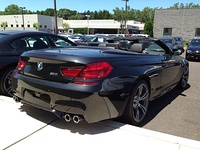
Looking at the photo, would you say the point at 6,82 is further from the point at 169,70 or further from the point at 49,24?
the point at 49,24

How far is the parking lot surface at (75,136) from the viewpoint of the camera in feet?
9.74

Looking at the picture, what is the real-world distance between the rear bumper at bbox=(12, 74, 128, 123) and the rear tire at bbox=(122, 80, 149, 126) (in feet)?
0.69

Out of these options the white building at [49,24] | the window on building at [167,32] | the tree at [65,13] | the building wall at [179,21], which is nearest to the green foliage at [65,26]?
the white building at [49,24]

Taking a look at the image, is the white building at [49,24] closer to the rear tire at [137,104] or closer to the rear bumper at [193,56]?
the rear bumper at [193,56]

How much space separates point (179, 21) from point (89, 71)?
4020cm

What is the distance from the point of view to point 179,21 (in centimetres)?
3966

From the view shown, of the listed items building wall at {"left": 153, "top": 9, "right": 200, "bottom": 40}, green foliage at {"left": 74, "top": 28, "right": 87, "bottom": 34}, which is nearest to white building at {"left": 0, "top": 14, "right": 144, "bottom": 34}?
green foliage at {"left": 74, "top": 28, "right": 87, "bottom": 34}

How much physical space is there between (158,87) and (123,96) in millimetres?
1413

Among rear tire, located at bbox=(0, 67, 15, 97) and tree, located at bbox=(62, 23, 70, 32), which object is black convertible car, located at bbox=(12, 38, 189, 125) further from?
tree, located at bbox=(62, 23, 70, 32)

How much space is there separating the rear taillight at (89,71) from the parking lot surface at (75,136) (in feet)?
2.78

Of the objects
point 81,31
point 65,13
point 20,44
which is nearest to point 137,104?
point 20,44

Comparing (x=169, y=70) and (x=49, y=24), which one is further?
(x=49, y=24)

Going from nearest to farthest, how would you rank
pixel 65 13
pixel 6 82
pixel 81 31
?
pixel 6 82 → pixel 81 31 → pixel 65 13

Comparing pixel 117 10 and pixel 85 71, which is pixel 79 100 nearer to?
pixel 85 71
